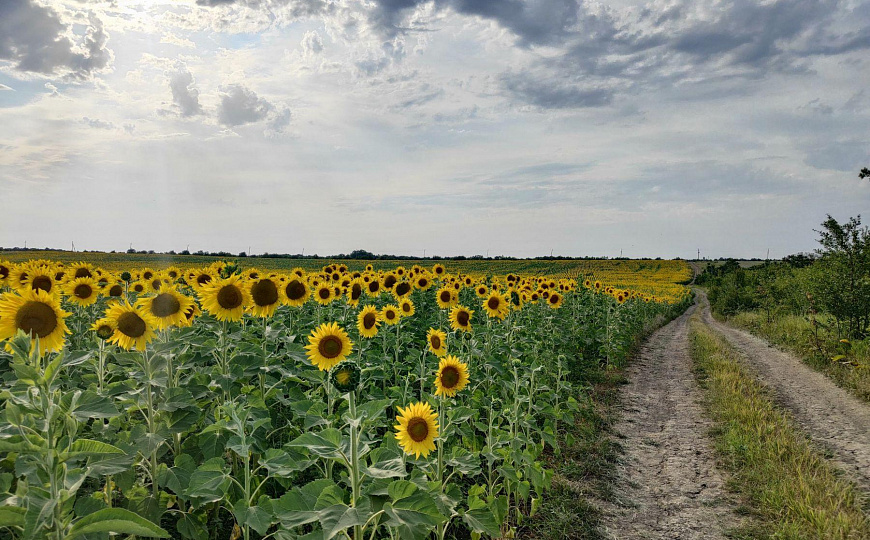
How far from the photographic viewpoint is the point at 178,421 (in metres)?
3.55

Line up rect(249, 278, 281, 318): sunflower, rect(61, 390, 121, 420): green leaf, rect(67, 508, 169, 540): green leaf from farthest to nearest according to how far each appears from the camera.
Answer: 1. rect(249, 278, 281, 318): sunflower
2. rect(61, 390, 121, 420): green leaf
3. rect(67, 508, 169, 540): green leaf

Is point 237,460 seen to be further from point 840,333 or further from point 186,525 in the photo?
point 840,333

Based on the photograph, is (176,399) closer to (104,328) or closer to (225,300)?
(104,328)

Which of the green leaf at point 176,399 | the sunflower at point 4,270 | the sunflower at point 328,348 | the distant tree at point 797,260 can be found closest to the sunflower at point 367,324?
the sunflower at point 328,348

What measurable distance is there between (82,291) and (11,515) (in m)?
4.49

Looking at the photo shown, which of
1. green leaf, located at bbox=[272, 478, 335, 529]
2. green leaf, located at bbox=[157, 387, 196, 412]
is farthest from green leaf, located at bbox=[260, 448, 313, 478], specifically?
green leaf, located at bbox=[157, 387, 196, 412]

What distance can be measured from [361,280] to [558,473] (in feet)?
14.7

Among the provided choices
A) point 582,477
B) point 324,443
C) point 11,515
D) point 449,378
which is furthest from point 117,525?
point 582,477

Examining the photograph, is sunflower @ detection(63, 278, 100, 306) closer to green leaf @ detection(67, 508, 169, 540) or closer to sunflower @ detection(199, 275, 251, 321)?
sunflower @ detection(199, 275, 251, 321)

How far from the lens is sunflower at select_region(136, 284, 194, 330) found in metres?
3.95

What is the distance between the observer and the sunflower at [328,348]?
4.00m

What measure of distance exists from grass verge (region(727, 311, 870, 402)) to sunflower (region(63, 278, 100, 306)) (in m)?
13.5

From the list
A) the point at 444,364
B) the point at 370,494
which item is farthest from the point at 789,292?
the point at 370,494

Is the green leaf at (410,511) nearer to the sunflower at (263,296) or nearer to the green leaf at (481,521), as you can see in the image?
the green leaf at (481,521)
